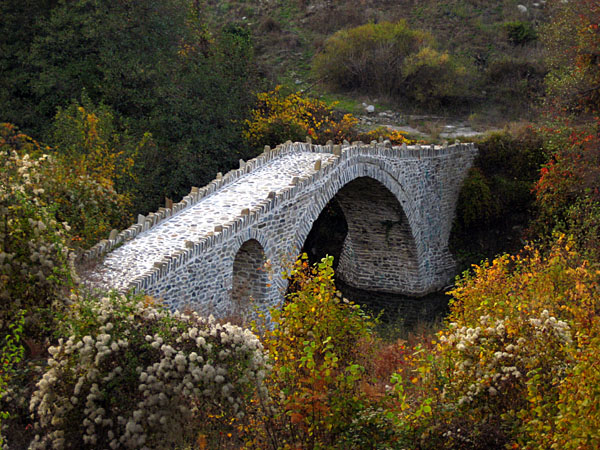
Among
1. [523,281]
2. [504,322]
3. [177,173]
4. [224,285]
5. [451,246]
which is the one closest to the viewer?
[504,322]

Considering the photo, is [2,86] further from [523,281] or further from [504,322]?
[504,322]

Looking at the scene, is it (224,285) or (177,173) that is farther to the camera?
(177,173)

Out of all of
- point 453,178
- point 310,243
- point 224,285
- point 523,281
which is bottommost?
point 310,243

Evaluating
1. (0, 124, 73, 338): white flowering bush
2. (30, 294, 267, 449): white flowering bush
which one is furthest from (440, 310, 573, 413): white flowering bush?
(0, 124, 73, 338): white flowering bush

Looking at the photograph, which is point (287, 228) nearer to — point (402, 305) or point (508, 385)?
point (402, 305)

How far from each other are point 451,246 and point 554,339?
56.3 ft

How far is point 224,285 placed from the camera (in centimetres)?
1482

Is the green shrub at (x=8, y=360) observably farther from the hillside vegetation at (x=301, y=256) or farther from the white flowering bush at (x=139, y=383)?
the white flowering bush at (x=139, y=383)

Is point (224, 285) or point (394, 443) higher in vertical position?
point (394, 443)

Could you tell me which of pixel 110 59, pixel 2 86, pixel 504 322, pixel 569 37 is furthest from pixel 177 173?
pixel 504 322

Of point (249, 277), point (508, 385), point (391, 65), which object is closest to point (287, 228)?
point (249, 277)

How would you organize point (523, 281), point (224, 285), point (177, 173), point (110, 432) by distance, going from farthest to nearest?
1. point (177, 173)
2. point (224, 285)
3. point (523, 281)
4. point (110, 432)

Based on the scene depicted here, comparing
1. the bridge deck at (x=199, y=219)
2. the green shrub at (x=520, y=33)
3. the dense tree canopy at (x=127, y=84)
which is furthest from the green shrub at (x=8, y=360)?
the green shrub at (x=520, y=33)

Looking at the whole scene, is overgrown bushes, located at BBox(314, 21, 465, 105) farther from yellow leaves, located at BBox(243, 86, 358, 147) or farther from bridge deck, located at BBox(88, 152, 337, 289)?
bridge deck, located at BBox(88, 152, 337, 289)
